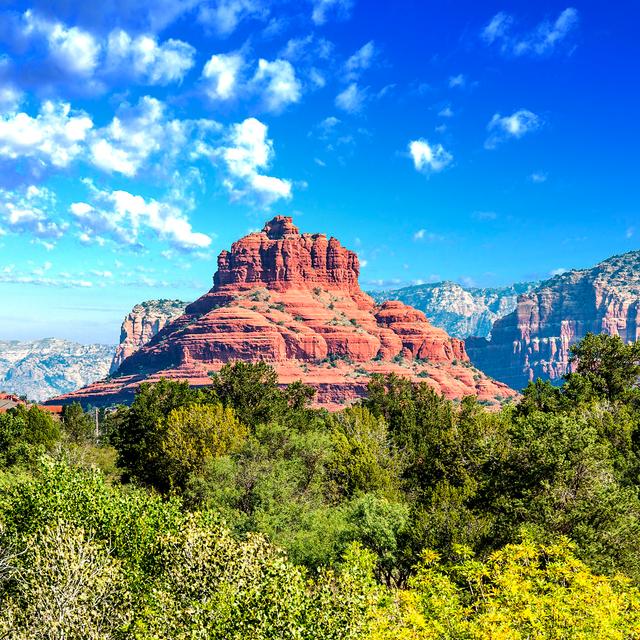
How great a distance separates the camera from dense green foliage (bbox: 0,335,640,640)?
2161 centimetres

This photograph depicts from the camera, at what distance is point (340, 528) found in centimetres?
4250

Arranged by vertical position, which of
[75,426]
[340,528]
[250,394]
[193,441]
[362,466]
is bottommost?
[340,528]

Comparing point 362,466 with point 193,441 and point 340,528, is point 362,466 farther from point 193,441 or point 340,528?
point 193,441

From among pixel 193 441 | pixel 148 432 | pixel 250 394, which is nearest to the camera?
pixel 193 441

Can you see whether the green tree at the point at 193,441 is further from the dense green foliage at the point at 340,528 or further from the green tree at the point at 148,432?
the green tree at the point at 148,432

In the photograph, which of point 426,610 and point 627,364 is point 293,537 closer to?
point 426,610

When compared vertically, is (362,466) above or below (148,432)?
below

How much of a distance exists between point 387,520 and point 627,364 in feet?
168

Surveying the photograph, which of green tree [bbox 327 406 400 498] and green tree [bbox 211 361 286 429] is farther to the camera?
green tree [bbox 211 361 286 429]

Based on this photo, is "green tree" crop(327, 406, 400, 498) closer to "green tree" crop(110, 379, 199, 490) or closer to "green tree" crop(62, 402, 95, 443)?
"green tree" crop(110, 379, 199, 490)

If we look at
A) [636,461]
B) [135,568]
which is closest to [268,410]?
[636,461]

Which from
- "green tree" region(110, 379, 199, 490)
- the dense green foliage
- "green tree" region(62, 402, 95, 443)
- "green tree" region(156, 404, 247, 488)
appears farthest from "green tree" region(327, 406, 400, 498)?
"green tree" region(62, 402, 95, 443)

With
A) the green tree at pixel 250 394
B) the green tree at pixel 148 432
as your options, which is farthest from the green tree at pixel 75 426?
the green tree at pixel 250 394

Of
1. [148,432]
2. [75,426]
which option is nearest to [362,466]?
[148,432]
